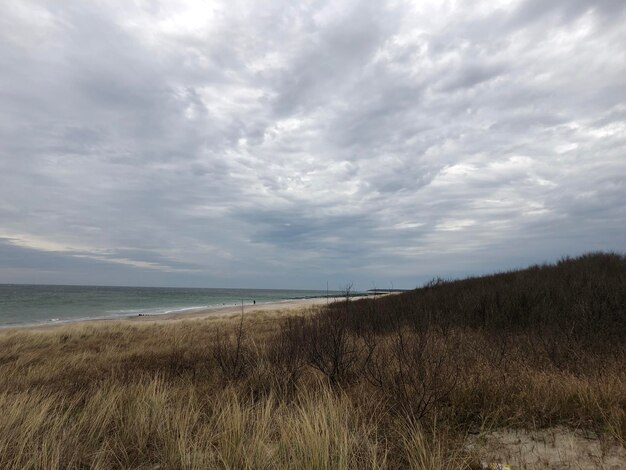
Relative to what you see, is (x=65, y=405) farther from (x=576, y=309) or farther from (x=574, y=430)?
(x=576, y=309)

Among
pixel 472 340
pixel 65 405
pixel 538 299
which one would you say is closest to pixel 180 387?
pixel 65 405

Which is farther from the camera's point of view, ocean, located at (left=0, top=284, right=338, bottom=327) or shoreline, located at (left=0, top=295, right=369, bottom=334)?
ocean, located at (left=0, top=284, right=338, bottom=327)

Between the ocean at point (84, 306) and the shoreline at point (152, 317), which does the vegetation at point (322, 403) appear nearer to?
the shoreline at point (152, 317)

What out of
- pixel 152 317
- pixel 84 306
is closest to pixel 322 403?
pixel 152 317

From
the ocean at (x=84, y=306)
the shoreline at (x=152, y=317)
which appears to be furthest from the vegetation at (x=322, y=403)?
the ocean at (x=84, y=306)

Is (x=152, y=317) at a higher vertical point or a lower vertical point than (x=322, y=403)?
higher

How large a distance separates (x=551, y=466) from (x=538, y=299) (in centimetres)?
858

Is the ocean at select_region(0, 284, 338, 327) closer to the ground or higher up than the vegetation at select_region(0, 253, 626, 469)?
higher up

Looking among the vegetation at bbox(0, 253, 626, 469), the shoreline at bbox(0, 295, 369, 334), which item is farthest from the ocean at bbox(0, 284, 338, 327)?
the vegetation at bbox(0, 253, 626, 469)

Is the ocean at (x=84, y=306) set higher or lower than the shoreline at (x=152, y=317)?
higher

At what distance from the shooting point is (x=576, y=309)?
845 cm

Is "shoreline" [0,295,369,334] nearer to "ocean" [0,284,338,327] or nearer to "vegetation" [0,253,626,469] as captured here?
"ocean" [0,284,338,327]

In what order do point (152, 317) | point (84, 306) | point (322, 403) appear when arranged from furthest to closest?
point (84, 306)
point (152, 317)
point (322, 403)

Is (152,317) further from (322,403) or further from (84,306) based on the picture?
(322,403)
